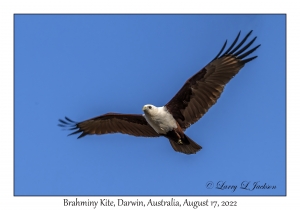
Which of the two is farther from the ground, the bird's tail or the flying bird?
the flying bird

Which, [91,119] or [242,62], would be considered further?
[91,119]

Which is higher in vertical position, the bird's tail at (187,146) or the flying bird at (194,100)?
the flying bird at (194,100)
